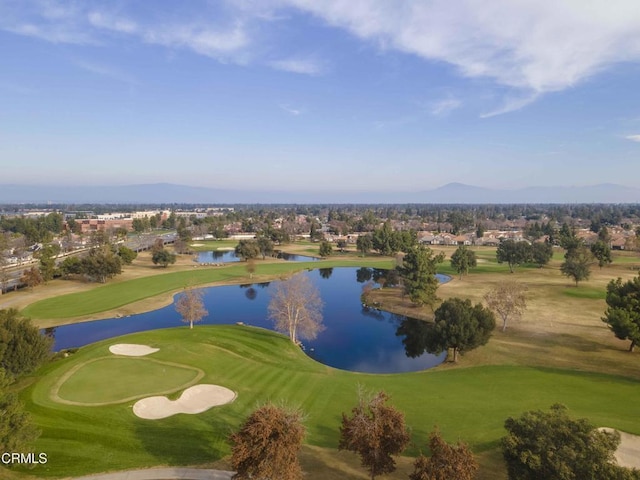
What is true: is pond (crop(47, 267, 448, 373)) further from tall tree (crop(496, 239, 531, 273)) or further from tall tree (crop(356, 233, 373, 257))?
tall tree (crop(356, 233, 373, 257))

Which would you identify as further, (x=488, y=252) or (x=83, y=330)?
(x=488, y=252)

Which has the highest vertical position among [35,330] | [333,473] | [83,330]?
[35,330]

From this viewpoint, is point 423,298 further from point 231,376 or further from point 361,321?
point 231,376

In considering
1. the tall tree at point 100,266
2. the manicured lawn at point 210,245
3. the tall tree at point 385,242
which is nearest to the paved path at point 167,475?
the tall tree at point 100,266

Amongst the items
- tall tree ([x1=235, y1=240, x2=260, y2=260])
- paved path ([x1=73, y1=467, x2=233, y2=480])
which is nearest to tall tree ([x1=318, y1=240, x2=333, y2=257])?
tall tree ([x1=235, y1=240, x2=260, y2=260])

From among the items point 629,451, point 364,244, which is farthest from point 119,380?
point 364,244

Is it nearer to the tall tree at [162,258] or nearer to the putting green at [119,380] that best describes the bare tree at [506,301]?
the putting green at [119,380]

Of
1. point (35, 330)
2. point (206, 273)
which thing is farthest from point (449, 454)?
point (206, 273)
